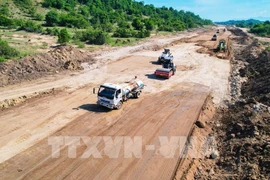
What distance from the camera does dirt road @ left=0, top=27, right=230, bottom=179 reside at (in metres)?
12.6

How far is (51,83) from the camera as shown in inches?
1005

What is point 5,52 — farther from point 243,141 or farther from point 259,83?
point 259,83

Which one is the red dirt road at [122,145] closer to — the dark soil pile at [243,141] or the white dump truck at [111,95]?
the white dump truck at [111,95]

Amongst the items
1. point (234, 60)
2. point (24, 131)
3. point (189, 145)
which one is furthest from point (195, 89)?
point (234, 60)

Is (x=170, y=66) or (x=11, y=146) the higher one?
(x=170, y=66)

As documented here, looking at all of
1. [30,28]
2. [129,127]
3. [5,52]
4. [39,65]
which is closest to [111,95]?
[129,127]

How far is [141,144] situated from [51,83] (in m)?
14.7

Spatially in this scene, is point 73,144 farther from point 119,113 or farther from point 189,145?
point 189,145

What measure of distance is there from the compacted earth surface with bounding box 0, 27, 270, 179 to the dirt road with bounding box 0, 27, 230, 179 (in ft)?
0.18

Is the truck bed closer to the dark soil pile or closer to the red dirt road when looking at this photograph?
the red dirt road

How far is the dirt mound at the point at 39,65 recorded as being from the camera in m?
25.2

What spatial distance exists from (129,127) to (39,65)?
16897 mm

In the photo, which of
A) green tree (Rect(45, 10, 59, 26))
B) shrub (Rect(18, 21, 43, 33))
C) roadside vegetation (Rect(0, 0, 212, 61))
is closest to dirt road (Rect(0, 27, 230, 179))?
roadside vegetation (Rect(0, 0, 212, 61))

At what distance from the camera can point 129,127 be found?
17.0m
